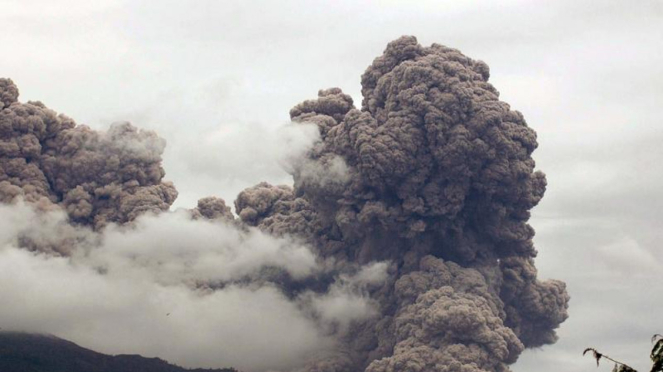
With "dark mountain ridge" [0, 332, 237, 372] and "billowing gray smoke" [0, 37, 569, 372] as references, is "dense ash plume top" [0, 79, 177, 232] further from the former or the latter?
"dark mountain ridge" [0, 332, 237, 372]

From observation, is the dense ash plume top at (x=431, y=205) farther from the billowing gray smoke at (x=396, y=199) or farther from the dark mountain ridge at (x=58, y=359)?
the dark mountain ridge at (x=58, y=359)

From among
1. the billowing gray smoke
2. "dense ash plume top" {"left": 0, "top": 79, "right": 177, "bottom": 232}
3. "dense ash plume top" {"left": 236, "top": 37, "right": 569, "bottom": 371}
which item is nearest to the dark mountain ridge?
the billowing gray smoke

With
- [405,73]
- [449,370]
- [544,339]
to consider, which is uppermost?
[405,73]

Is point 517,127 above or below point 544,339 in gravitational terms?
above

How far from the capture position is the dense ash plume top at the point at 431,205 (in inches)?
3063

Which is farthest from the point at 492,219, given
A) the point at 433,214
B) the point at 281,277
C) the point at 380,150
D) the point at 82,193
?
the point at 82,193

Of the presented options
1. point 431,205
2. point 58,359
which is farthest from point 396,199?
point 58,359

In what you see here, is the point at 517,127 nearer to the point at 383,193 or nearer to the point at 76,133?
the point at 383,193

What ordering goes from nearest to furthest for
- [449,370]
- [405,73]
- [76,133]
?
[449,370] < [405,73] < [76,133]

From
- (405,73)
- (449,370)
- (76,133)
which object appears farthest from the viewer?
(76,133)

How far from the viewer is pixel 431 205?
8050cm

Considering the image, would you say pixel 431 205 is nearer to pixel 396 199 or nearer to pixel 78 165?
pixel 396 199

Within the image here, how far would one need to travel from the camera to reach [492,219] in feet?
272

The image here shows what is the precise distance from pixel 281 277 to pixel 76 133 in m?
17.3
